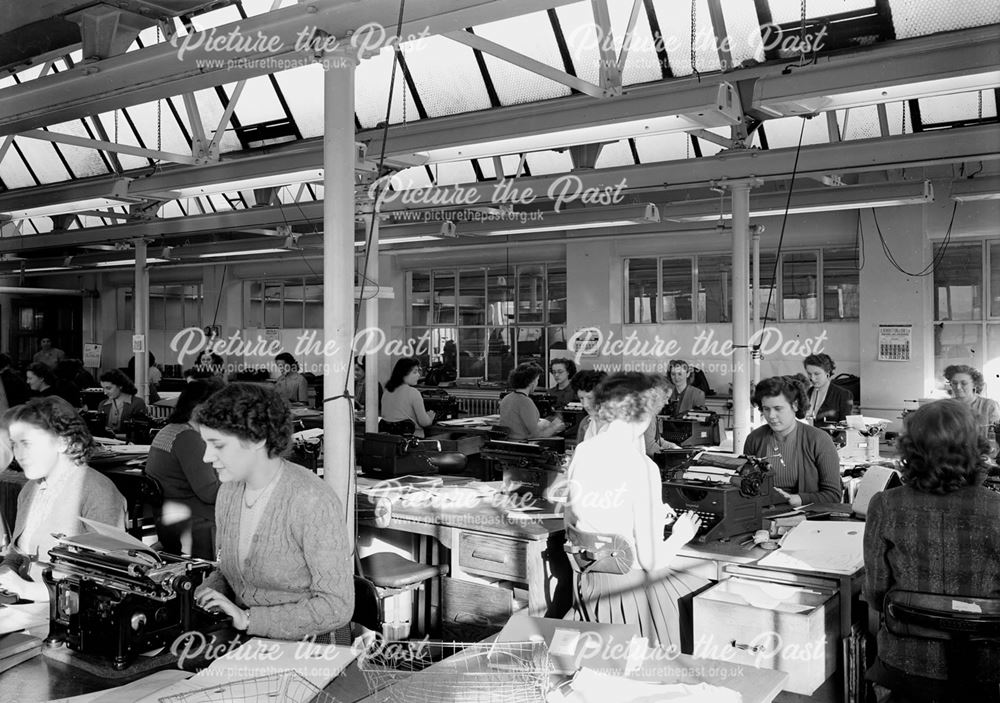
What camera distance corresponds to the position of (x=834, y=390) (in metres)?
7.21

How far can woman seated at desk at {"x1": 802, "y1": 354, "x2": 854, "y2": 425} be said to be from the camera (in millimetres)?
7133

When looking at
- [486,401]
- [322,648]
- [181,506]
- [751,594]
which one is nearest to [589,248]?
[486,401]

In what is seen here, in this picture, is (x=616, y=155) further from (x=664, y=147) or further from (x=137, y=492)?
(x=137, y=492)

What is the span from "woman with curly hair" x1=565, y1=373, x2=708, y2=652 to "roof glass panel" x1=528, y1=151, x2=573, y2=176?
16.7 feet

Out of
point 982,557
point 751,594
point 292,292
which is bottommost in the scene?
point 751,594

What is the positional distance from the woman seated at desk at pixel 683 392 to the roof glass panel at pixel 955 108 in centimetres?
350

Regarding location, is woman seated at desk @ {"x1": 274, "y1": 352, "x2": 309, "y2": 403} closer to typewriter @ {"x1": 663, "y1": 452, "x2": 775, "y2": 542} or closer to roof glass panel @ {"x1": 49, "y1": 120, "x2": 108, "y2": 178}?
roof glass panel @ {"x1": 49, "y1": 120, "x2": 108, "y2": 178}

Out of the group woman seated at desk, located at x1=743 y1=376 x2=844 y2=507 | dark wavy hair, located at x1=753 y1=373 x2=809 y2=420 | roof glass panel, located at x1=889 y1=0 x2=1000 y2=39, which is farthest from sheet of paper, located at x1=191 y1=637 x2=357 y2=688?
roof glass panel, located at x1=889 y1=0 x2=1000 y2=39

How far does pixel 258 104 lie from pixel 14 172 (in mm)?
4543

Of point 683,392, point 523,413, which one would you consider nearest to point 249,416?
point 523,413

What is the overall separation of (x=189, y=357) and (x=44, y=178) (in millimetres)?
7234

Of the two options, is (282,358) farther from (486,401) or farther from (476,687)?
(476,687)

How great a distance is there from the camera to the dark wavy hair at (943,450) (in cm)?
258

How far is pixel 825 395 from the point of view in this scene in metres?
7.18
